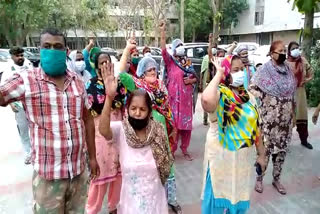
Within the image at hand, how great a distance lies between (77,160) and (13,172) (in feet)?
9.92

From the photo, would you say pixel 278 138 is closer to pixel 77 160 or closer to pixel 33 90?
pixel 77 160

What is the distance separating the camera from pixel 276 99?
3.69 metres

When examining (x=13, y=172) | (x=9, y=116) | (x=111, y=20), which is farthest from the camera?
(x=111, y=20)

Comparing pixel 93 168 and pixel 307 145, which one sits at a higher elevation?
pixel 93 168

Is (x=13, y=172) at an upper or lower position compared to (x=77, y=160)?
lower

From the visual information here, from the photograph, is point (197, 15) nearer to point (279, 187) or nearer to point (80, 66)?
point (80, 66)

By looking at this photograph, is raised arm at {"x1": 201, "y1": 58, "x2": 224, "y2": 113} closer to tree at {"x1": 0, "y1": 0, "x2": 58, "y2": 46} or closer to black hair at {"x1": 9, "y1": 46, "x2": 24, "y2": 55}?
black hair at {"x1": 9, "y1": 46, "x2": 24, "y2": 55}

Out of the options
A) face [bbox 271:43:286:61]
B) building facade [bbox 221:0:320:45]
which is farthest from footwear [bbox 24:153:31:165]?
building facade [bbox 221:0:320:45]

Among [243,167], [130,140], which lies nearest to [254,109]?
[243,167]

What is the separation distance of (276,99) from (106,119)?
2.22 m

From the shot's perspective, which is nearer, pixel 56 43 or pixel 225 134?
pixel 56 43

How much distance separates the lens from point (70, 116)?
2117 millimetres

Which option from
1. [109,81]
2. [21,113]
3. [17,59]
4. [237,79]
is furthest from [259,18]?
[109,81]

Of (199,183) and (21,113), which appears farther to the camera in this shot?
(21,113)
